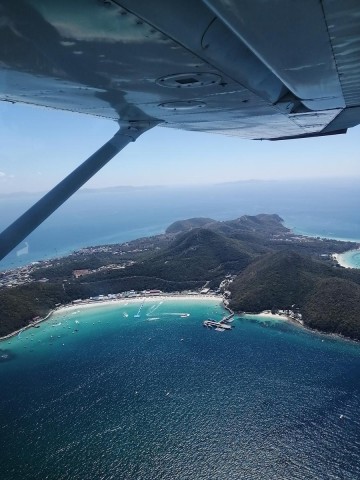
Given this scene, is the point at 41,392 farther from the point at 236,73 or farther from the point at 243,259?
the point at 243,259

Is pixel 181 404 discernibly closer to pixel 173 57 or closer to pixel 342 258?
pixel 173 57

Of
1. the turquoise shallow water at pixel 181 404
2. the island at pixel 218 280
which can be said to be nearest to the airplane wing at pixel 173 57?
the turquoise shallow water at pixel 181 404

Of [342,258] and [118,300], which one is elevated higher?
[118,300]

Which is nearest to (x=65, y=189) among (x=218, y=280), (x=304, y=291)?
(x=304, y=291)

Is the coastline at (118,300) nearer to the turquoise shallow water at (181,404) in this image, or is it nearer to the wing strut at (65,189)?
the turquoise shallow water at (181,404)

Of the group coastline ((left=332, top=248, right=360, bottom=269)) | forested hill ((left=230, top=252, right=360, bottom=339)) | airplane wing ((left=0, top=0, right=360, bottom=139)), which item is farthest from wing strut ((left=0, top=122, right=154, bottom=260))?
coastline ((left=332, top=248, right=360, bottom=269))

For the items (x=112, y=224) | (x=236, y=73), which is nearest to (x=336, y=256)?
(x=236, y=73)

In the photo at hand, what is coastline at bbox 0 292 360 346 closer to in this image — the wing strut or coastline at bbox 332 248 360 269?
coastline at bbox 332 248 360 269

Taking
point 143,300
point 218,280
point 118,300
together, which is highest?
point 218,280
